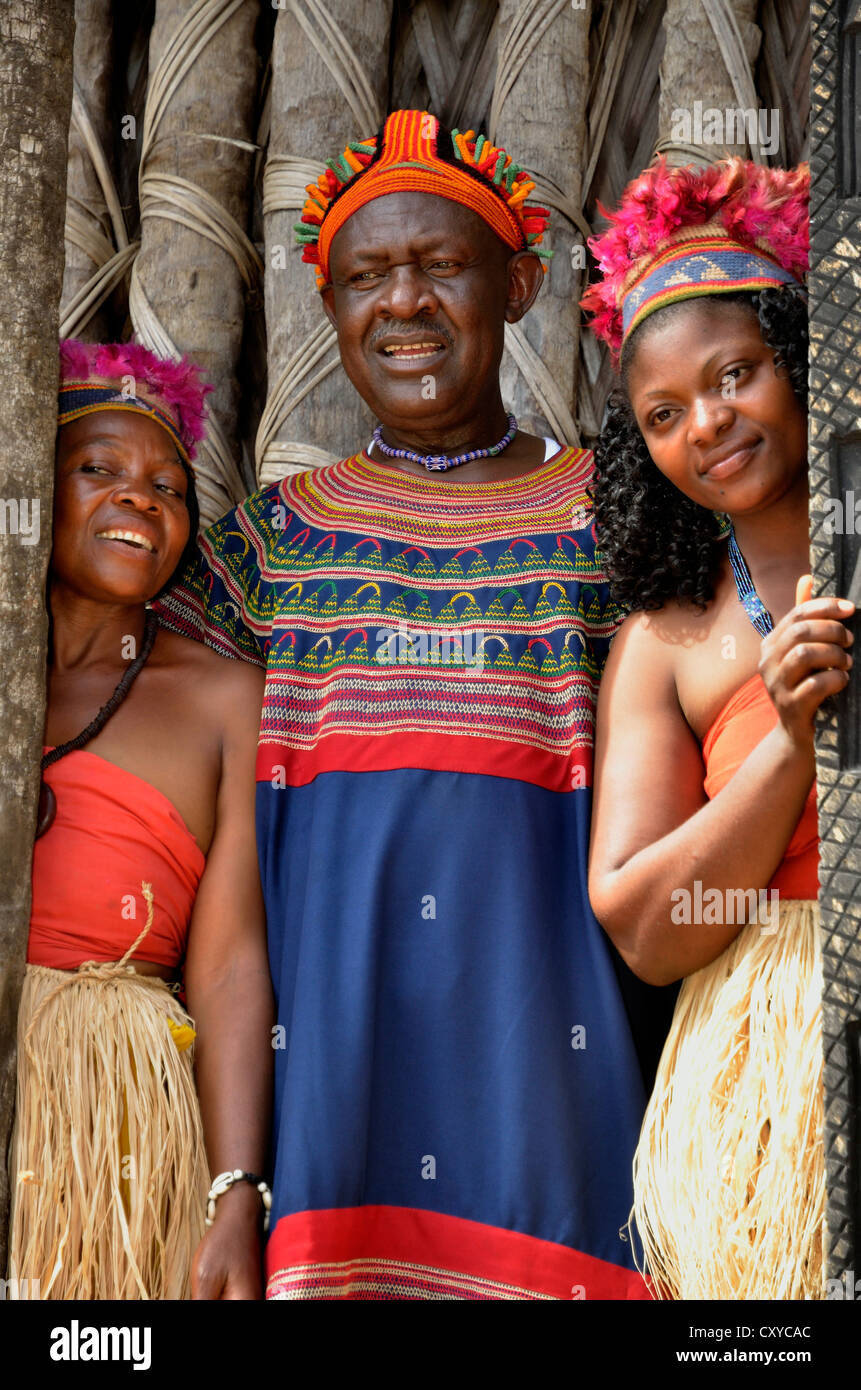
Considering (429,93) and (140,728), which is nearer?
(140,728)

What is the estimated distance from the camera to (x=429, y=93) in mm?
3596

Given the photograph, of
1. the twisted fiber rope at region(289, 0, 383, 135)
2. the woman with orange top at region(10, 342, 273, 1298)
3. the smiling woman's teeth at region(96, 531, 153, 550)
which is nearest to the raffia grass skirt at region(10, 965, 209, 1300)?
the woman with orange top at region(10, 342, 273, 1298)

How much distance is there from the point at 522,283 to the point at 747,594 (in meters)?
0.84

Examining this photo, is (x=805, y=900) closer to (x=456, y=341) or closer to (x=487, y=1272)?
(x=487, y=1272)

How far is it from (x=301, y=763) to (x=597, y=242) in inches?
37.2

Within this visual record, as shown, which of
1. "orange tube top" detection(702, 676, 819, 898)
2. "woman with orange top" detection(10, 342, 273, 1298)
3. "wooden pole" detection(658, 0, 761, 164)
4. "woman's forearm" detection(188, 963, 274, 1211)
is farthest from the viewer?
"wooden pole" detection(658, 0, 761, 164)

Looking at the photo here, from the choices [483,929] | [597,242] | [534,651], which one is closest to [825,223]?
[597,242]

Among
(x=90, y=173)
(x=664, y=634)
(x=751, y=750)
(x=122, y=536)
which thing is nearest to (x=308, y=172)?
(x=90, y=173)

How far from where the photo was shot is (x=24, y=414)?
8.10 feet

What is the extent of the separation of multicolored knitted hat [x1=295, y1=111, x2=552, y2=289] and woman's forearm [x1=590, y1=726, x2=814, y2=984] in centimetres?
118

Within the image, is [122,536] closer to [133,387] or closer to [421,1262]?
[133,387]

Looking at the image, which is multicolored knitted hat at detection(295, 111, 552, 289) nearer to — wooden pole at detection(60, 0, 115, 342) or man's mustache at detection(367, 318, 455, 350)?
man's mustache at detection(367, 318, 455, 350)

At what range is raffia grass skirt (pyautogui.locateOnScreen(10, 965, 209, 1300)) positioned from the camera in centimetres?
241

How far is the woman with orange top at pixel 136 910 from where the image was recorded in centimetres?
245
